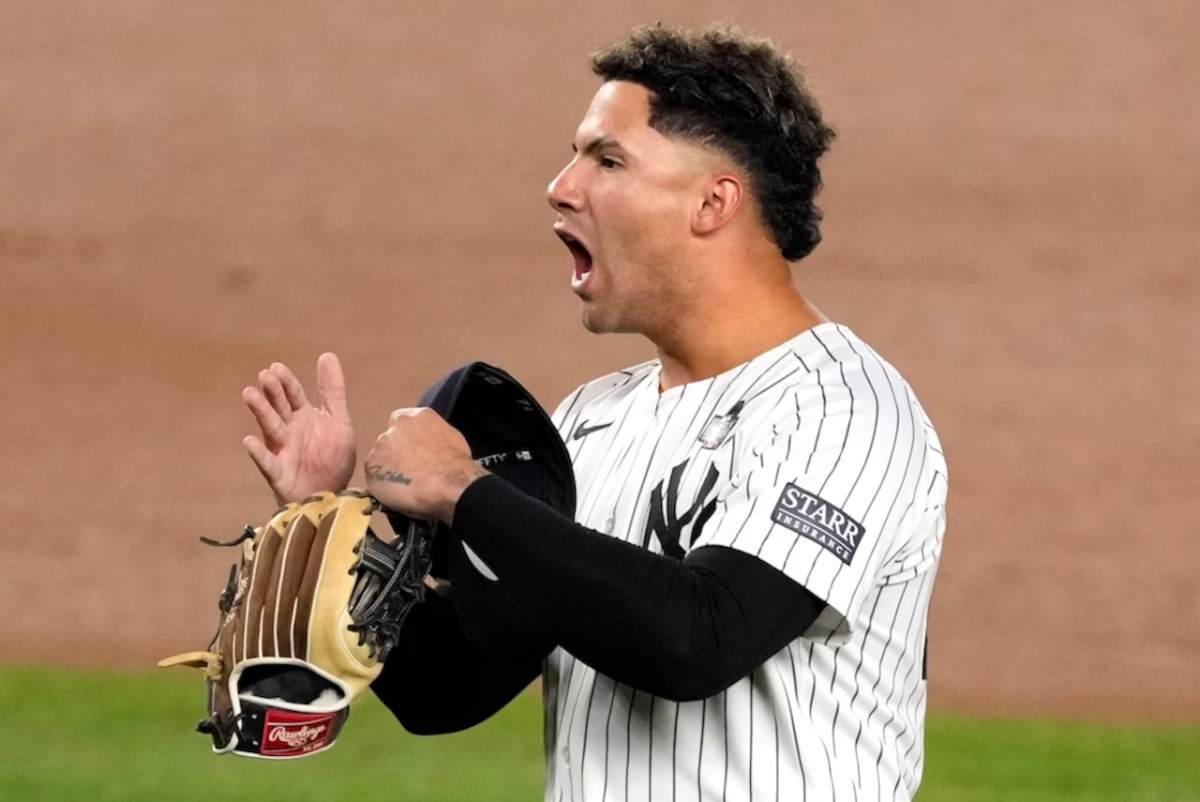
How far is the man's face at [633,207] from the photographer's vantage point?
8.06 feet

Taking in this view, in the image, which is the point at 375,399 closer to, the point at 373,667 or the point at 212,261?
the point at 212,261

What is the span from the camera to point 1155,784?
682 cm

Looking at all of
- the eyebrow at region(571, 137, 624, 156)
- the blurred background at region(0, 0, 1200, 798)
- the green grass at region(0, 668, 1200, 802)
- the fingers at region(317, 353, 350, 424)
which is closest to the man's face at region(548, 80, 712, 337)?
the eyebrow at region(571, 137, 624, 156)

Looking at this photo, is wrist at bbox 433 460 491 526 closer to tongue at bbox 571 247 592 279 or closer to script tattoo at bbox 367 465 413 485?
script tattoo at bbox 367 465 413 485

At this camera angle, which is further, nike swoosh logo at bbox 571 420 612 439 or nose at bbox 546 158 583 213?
nike swoosh logo at bbox 571 420 612 439

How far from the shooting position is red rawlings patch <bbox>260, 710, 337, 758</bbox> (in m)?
2.26

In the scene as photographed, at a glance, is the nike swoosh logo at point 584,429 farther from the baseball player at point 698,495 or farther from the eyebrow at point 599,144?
the eyebrow at point 599,144

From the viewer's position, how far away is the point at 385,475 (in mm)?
2166

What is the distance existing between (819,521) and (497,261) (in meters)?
8.39

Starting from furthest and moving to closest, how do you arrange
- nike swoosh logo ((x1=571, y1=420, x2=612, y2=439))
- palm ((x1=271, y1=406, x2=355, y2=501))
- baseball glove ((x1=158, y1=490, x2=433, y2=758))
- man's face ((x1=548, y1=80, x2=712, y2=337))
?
nike swoosh logo ((x1=571, y1=420, x2=612, y2=439)), palm ((x1=271, y1=406, x2=355, y2=501)), man's face ((x1=548, y1=80, x2=712, y2=337)), baseball glove ((x1=158, y1=490, x2=433, y2=758))

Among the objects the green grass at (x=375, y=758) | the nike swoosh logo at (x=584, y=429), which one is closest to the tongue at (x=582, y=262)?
the nike swoosh logo at (x=584, y=429)

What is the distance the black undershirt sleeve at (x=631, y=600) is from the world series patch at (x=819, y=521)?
68 millimetres

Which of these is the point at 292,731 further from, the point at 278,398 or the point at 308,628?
the point at 278,398

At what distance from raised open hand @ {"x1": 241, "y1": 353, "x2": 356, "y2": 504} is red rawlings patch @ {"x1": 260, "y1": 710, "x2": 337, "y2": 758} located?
0.39 m
